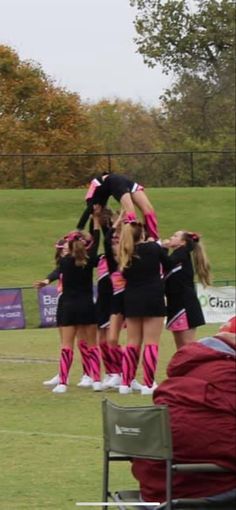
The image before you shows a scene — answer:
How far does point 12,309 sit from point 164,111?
4908 cm

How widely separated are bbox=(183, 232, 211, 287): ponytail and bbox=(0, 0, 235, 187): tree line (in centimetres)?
3669

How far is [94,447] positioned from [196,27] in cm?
5418

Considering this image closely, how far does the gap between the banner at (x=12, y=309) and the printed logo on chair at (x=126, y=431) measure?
2177 centimetres

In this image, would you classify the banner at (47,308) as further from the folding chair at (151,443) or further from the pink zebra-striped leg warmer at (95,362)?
the folding chair at (151,443)

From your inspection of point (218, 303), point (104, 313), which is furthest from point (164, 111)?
point (104, 313)

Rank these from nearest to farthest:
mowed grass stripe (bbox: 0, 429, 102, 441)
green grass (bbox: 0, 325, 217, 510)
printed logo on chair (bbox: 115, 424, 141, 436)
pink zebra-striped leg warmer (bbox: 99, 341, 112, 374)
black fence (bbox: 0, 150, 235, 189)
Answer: printed logo on chair (bbox: 115, 424, 141, 436) → green grass (bbox: 0, 325, 217, 510) → mowed grass stripe (bbox: 0, 429, 102, 441) → pink zebra-striped leg warmer (bbox: 99, 341, 112, 374) → black fence (bbox: 0, 150, 235, 189)

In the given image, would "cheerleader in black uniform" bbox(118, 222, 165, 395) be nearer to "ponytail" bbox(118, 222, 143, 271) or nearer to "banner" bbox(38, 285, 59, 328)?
"ponytail" bbox(118, 222, 143, 271)

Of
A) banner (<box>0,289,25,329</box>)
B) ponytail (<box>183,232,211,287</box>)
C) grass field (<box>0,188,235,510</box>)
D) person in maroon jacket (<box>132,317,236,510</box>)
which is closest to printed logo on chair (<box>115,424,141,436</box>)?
person in maroon jacket (<box>132,317,236,510</box>)

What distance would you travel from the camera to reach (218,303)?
29094mm

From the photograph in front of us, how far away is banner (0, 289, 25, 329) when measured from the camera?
27594 millimetres

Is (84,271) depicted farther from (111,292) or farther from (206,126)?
(206,126)

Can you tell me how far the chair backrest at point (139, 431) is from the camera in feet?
18.0

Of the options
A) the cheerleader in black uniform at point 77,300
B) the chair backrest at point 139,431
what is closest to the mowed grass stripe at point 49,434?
the cheerleader in black uniform at point 77,300

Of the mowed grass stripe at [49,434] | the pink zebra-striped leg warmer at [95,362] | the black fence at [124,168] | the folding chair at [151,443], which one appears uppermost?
the folding chair at [151,443]
